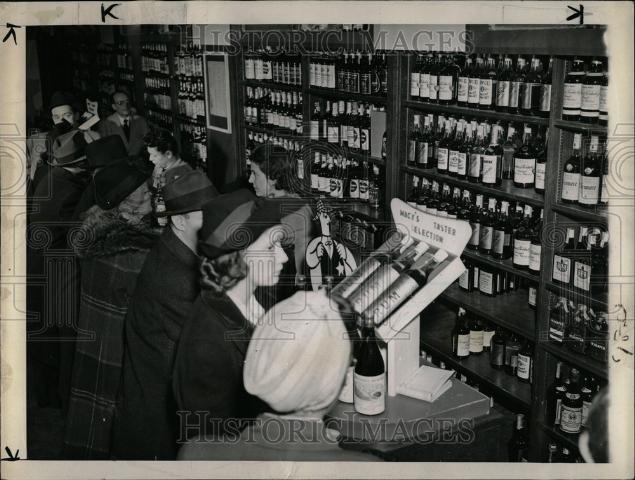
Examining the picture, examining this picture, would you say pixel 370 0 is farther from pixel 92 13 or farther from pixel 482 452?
pixel 482 452

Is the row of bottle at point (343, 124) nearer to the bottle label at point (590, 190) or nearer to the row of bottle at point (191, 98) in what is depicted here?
the bottle label at point (590, 190)

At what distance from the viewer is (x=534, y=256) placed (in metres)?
2.91

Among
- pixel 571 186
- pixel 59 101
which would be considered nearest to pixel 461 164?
pixel 571 186

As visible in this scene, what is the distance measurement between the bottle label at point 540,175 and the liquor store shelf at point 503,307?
1.93 feet

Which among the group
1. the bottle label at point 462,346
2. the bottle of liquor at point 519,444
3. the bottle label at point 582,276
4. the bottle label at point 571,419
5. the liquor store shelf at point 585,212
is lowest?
the bottle of liquor at point 519,444

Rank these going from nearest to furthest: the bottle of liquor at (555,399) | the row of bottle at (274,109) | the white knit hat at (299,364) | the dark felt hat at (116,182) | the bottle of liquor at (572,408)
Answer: the white knit hat at (299,364) → the bottle of liquor at (572,408) → the bottle of liquor at (555,399) → the dark felt hat at (116,182) → the row of bottle at (274,109)

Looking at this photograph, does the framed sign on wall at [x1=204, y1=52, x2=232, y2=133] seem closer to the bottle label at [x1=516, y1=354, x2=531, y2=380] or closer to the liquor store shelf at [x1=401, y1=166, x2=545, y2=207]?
the liquor store shelf at [x1=401, y1=166, x2=545, y2=207]

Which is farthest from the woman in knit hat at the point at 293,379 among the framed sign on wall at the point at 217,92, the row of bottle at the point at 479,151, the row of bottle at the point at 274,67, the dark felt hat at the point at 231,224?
the framed sign on wall at the point at 217,92

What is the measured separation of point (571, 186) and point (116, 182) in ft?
A: 6.05

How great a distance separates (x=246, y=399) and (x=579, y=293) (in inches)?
56.2

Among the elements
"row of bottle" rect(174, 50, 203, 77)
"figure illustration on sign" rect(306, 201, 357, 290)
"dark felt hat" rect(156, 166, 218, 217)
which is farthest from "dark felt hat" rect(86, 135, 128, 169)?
"row of bottle" rect(174, 50, 203, 77)

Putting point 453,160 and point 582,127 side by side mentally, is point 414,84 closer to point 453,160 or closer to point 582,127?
point 453,160

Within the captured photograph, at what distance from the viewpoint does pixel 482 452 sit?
2.10 meters

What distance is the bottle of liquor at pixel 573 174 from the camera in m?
2.62
